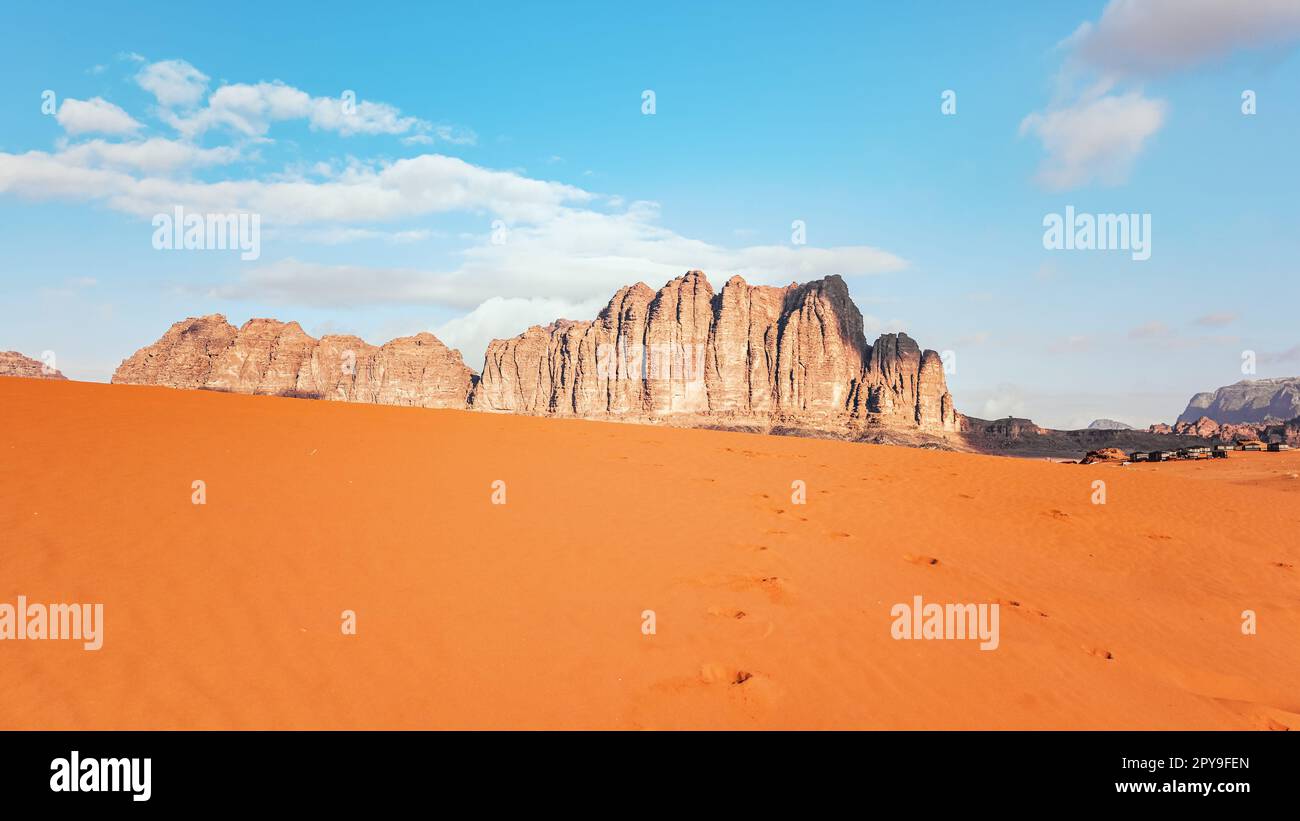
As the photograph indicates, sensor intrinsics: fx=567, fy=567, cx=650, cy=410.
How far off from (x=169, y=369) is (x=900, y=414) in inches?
7979

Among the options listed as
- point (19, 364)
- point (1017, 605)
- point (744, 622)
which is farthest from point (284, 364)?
point (1017, 605)

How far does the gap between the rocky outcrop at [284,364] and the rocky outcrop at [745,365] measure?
25.8 meters

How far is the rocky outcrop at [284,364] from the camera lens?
526ft

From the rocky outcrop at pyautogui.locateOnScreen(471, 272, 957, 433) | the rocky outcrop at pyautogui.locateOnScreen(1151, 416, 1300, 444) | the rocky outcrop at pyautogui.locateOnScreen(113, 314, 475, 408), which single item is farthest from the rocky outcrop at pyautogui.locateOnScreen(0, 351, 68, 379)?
the rocky outcrop at pyautogui.locateOnScreen(1151, 416, 1300, 444)

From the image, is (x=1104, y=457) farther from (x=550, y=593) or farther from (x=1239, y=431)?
(x=1239, y=431)

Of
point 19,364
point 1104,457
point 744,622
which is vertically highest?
point 19,364

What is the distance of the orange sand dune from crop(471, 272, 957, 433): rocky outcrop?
14191 cm

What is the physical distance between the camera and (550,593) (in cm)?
508

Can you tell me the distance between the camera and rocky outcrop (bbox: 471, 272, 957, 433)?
15338cm

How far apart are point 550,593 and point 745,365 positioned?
161 m

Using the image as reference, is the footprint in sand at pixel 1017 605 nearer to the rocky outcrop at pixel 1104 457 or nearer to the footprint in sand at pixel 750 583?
the footprint in sand at pixel 750 583

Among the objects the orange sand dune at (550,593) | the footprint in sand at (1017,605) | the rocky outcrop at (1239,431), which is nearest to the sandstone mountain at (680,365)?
the rocky outcrop at (1239,431)
